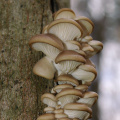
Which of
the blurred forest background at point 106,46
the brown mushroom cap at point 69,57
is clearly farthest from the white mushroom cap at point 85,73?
the blurred forest background at point 106,46

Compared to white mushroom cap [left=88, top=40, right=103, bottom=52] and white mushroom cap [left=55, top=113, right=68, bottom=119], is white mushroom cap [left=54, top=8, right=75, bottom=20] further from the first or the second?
white mushroom cap [left=55, top=113, right=68, bottom=119]

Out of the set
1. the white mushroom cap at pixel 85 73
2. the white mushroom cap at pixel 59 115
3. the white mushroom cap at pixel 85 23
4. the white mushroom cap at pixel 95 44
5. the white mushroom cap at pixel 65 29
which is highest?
the white mushroom cap at pixel 85 23

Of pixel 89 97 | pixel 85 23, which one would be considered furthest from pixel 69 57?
pixel 85 23

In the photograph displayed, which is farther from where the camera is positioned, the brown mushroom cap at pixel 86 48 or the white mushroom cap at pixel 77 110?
the brown mushroom cap at pixel 86 48

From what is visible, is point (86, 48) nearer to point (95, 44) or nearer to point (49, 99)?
point (95, 44)

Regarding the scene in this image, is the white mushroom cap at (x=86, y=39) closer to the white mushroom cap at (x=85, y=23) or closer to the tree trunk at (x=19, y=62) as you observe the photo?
the white mushroom cap at (x=85, y=23)

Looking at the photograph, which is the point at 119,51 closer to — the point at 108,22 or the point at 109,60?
the point at 109,60

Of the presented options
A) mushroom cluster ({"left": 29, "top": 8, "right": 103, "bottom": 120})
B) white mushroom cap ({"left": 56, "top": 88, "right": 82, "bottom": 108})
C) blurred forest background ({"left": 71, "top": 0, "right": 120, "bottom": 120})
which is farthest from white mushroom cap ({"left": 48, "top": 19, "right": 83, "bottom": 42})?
blurred forest background ({"left": 71, "top": 0, "right": 120, "bottom": 120})
